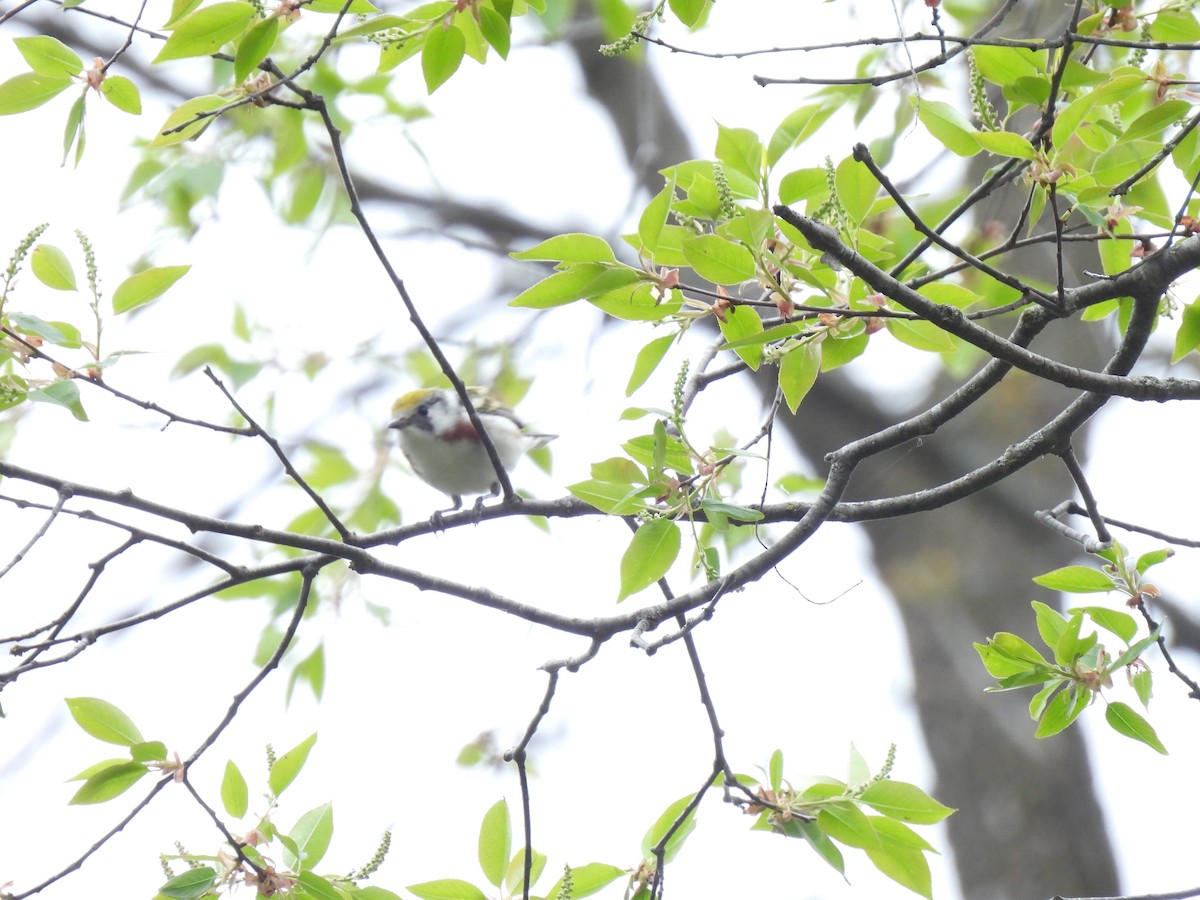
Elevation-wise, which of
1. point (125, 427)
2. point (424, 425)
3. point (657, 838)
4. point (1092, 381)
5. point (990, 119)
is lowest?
Result: point (657, 838)

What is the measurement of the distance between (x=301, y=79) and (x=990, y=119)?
2.33m

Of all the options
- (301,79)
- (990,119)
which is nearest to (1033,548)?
(301,79)

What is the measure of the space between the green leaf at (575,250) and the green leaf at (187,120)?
0.57m

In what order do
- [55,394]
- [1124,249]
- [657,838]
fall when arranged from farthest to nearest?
[657,838] < [1124,249] < [55,394]

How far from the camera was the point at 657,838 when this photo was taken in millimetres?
1839

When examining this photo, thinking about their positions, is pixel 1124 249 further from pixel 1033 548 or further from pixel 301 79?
pixel 1033 548

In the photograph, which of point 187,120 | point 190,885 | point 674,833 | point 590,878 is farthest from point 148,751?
point 187,120

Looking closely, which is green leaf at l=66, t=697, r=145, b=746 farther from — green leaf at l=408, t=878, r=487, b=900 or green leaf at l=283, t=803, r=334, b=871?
green leaf at l=408, t=878, r=487, b=900

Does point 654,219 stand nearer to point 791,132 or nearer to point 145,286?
point 791,132

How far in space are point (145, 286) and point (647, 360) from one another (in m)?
0.82

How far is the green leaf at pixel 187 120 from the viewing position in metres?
1.58

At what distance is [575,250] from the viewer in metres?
1.39

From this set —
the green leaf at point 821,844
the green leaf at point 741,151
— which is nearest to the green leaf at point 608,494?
the green leaf at point 741,151

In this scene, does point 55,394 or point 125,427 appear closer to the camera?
point 55,394
